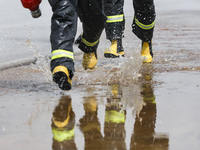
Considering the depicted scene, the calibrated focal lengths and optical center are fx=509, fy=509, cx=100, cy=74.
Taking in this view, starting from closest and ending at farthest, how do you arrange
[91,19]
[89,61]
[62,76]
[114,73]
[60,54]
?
[62,76], [60,54], [91,19], [114,73], [89,61]

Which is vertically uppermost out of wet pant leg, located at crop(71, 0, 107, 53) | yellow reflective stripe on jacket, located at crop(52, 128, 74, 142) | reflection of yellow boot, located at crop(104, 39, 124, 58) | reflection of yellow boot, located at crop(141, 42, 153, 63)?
yellow reflective stripe on jacket, located at crop(52, 128, 74, 142)

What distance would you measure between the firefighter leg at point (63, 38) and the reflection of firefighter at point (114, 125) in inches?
13.2

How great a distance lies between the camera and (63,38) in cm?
351

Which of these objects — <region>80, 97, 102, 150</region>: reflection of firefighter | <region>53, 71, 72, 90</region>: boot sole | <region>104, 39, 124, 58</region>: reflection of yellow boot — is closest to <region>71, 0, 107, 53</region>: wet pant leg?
<region>104, 39, 124, 58</region>: reflection of yellow boot

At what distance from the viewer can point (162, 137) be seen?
243 cm

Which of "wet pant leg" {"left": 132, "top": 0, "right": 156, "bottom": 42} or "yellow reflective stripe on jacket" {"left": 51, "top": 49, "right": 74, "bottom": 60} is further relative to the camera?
"wet pant leg" {"left": 132, "top": 0, "right": 156, "bottom": 42}

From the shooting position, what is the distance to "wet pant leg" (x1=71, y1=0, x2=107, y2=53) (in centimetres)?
397

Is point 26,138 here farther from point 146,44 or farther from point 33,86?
point 146,44

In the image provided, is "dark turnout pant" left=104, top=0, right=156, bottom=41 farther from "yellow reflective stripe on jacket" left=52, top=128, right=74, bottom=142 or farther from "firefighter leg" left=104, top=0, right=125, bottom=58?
"yellow reflective stripe on jacket" left=52, top=128, right=74, bottom=142

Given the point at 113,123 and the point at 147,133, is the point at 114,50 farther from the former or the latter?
the point at 147,133

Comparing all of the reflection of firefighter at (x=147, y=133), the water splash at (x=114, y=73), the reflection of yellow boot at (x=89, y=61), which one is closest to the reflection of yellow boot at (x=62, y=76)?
the reflection of firefighter at (x=147, y=133)

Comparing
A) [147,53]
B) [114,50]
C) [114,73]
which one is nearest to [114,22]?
[114,50]

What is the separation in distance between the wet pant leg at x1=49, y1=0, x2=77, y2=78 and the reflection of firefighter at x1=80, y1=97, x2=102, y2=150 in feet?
1.20

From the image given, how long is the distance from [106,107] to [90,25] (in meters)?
1.27
